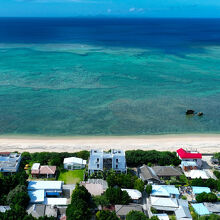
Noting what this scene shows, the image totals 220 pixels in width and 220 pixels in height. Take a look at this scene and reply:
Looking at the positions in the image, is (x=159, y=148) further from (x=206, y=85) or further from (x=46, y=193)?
(x=206, y=85)

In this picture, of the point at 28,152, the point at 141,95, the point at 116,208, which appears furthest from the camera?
the point at 141,95

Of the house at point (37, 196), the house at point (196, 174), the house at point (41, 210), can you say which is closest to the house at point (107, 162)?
the house at point (37, 196)

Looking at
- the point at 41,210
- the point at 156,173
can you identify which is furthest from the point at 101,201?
the point at 156,173

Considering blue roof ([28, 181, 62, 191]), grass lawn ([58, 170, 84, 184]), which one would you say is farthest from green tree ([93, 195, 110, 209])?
grass lawn ([58, 170, 84, 184])

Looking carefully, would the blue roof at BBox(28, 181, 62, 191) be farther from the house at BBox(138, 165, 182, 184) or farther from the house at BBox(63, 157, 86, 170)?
the house at BBox(138, 165, 182, 184)

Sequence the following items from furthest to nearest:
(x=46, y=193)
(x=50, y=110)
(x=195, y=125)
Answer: (x=50, y=110) < (x=195, y=125) < (x=46, y=193)

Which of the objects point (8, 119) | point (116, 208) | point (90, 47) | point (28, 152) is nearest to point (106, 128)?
point (28, 152)
